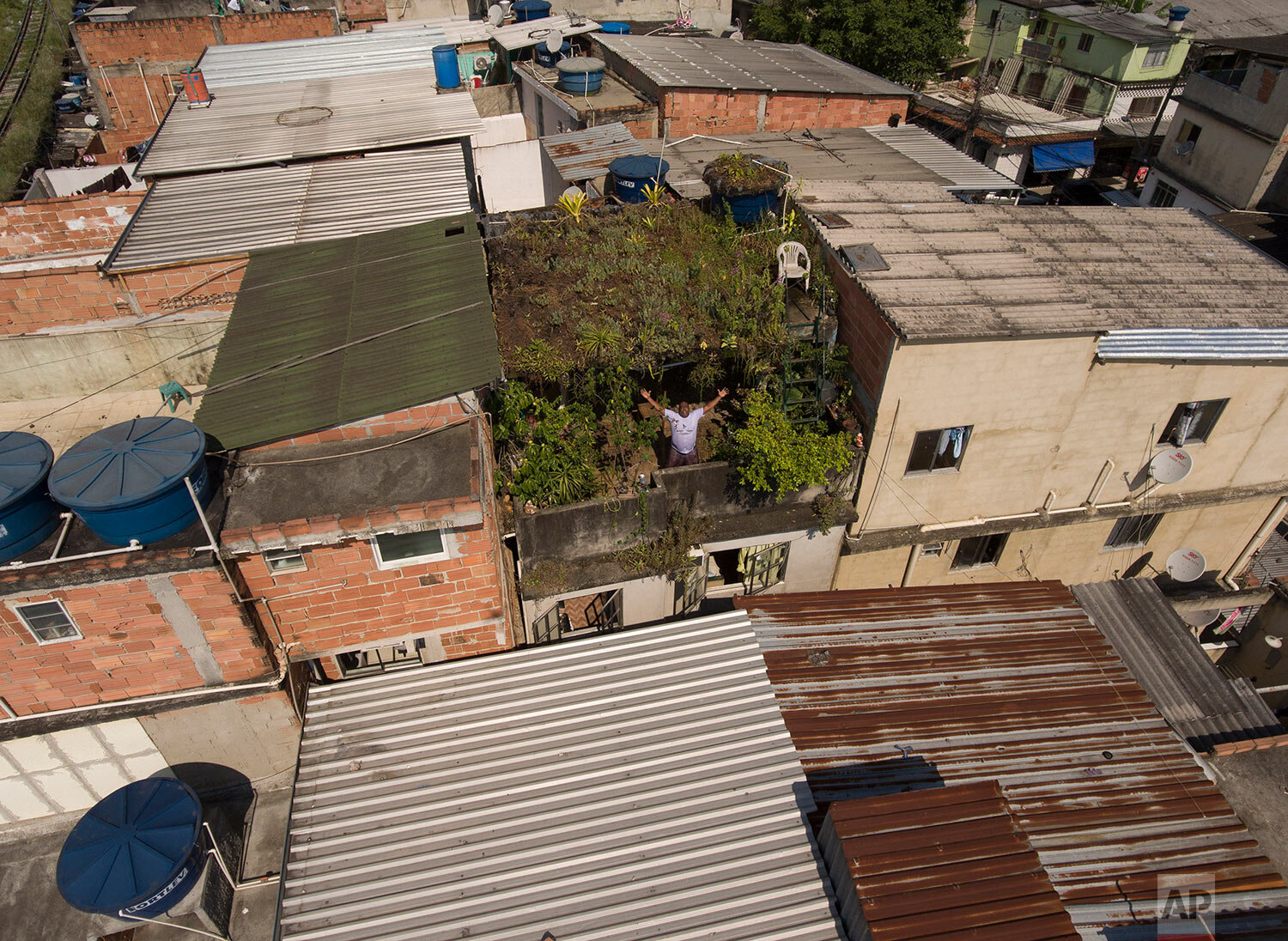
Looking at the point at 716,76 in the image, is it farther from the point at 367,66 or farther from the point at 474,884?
the point at 474,884

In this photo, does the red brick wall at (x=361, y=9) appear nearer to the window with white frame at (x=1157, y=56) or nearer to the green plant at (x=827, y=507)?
the green plant at (x=827, y=507)

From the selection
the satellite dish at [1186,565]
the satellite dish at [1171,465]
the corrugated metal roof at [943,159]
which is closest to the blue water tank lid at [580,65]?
the corrugated metal roof at [943,159]

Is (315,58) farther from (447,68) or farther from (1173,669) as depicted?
(1173,669)

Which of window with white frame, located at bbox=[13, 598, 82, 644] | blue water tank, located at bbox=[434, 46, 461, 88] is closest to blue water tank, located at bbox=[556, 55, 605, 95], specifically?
blue water tank, located at bbox=[434, 46, 461, 88]

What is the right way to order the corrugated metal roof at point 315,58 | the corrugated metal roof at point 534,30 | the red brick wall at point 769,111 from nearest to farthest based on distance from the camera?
the corrugated metal roof at point 315,58
the red brick wall at point 769,111
the corrugated metal roof at point 534,30

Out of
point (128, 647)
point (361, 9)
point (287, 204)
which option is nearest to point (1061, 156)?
point (361, 9)

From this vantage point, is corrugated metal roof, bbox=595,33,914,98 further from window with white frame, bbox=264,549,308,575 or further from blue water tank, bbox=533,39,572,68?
window with white frame, bbox=264,549,308,575
